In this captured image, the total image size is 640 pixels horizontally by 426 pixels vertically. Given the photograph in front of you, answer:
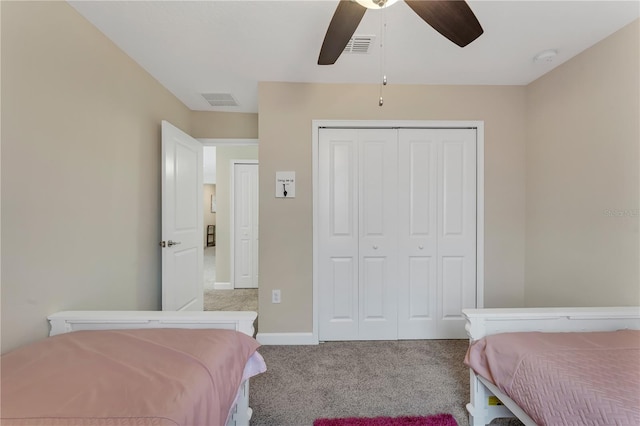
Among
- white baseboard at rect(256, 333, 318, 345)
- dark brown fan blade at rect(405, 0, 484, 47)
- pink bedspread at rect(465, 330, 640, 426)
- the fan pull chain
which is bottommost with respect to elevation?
white baseboard at rect(256, 333, 318, 345)

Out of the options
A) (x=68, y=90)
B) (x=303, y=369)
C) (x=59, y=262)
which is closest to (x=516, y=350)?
(x=303, y=369)

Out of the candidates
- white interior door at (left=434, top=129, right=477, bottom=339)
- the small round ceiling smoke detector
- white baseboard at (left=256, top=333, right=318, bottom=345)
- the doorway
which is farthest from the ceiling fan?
the doorway

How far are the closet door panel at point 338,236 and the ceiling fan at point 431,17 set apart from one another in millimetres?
1158

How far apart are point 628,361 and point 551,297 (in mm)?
1342

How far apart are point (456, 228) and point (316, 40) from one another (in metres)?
1.99

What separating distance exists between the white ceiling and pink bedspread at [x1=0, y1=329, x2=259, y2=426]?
1.82m

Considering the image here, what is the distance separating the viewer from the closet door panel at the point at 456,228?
2.47 m

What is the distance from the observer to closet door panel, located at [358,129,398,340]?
8.06 ft

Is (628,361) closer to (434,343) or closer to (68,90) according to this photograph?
(434,343)

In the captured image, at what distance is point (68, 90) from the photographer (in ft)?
4.89

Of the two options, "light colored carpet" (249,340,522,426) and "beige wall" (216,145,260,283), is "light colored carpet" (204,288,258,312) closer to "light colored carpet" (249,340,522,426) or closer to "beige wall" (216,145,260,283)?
"beige wall" (216,145,260,283)

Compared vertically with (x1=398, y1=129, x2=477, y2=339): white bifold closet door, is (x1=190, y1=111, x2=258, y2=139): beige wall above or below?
above

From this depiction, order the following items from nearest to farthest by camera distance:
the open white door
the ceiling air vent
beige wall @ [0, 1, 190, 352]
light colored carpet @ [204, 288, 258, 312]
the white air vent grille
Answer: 1. beige wall @ [0, 1, 190, 352]
2. the white air vent grille
3. the open white door
4. the ceiling air vent
5. light colored carpet @ [204, 288, 258, 312]

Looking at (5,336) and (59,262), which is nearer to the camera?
(5,336)
